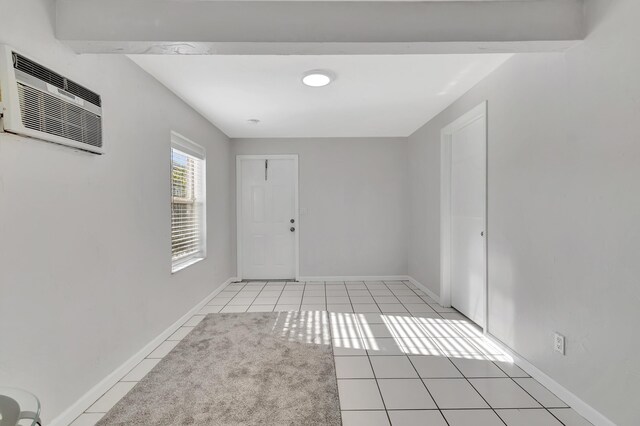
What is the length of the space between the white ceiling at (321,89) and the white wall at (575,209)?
48 cm

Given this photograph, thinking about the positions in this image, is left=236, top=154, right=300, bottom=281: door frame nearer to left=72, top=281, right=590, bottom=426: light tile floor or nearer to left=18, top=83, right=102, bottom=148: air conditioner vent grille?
left=72, top=281, right=590, bottom=426: light tile floor

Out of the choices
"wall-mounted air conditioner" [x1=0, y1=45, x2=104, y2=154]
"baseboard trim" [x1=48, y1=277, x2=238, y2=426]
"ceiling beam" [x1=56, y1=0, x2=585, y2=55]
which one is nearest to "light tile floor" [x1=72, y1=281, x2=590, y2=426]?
"baseboard trim" [x1=48, y1=277, x2=238, y2=426]

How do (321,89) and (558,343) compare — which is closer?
(558,343)

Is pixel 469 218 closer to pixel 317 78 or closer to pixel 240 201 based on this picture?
pixel 317 78

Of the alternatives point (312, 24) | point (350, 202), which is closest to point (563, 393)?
point (312, 24)

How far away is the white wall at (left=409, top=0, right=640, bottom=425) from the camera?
152cm

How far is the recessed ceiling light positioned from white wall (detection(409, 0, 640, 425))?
142 cm

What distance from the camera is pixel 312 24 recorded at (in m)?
1.73

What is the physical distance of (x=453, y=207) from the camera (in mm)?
3596

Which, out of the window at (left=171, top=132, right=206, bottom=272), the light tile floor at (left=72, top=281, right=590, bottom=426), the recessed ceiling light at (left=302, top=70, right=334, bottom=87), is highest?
the recessed ceiling light at (left=302, top=70, right=334, bottom=87)

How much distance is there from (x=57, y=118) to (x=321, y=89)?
2045mm

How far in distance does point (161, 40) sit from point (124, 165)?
992mm

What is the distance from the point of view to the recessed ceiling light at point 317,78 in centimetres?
254

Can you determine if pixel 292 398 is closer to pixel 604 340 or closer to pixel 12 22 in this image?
pixel 604 340
